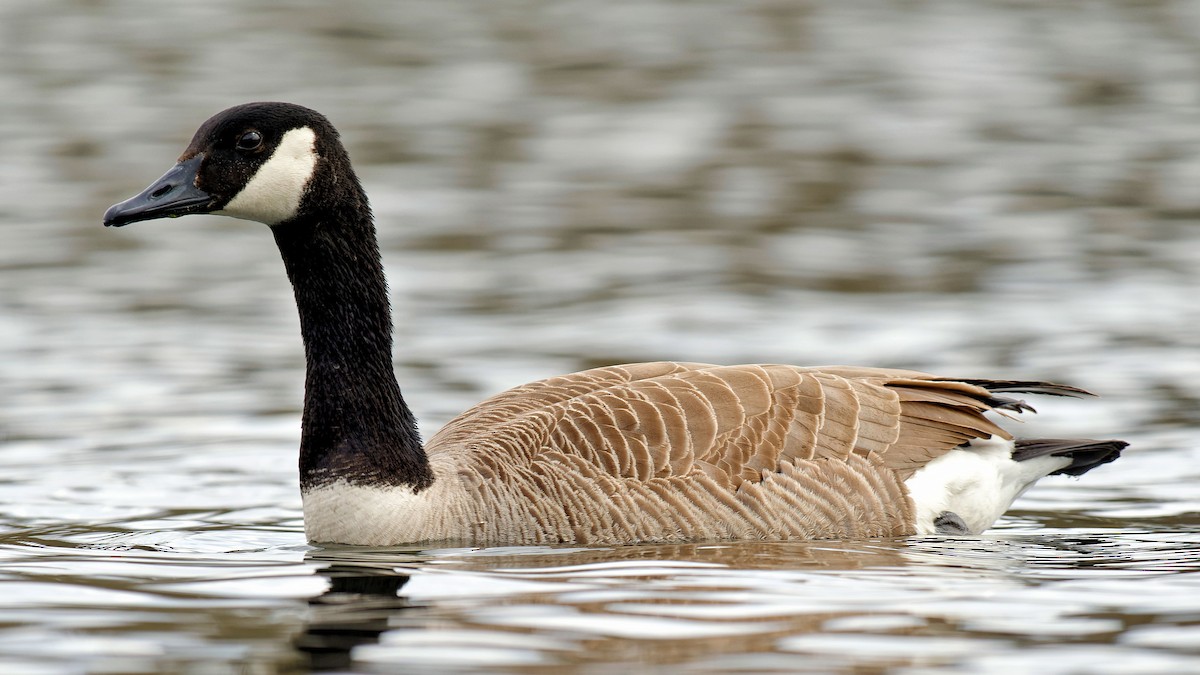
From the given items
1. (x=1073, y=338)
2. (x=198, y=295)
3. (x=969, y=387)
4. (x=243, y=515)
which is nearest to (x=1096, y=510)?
(x=969, y=387)

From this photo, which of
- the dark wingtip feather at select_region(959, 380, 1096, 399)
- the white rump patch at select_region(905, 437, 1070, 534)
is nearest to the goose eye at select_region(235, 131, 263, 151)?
the white rump patch at select_region(905, 437, 1070, 534)

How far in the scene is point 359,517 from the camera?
26.8 ft

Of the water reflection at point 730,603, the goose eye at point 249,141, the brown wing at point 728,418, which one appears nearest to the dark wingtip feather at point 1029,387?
the brown wing at point 728,418

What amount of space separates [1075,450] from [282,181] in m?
4.11

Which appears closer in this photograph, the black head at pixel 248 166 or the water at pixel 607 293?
the water at pixel 607 293

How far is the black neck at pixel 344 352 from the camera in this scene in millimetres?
8328

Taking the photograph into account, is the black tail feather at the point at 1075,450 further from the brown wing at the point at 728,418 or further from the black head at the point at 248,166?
the black head at the point at 248,166

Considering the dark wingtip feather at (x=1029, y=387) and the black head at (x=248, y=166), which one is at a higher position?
the black head at (x=248, y=166)

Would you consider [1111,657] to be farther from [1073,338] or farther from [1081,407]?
[1073,338]

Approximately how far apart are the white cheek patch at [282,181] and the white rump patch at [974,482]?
326 centimetres

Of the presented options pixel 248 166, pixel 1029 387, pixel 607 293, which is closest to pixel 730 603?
pixel 1029 387

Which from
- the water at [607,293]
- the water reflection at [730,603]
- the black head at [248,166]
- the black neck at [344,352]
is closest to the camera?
the water reflection at [730,603]

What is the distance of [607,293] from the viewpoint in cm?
1463

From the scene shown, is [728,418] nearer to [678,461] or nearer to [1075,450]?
[678,461]
